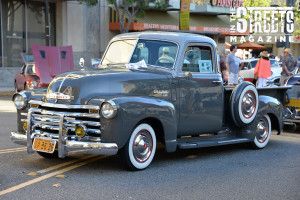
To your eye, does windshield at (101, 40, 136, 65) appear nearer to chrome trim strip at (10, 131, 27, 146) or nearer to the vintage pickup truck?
the vintage pickup truck

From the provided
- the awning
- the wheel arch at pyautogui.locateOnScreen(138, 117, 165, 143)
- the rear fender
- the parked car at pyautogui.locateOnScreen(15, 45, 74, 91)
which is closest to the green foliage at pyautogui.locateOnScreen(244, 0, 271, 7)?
the awning

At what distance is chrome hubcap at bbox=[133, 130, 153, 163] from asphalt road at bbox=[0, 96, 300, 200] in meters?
0.21

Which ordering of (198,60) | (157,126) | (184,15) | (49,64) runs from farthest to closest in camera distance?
(184,15) → (49,64) → (198,60) → (157,126)

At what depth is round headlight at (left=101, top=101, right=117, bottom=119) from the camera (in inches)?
242

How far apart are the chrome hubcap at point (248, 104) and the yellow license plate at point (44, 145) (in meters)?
3.51

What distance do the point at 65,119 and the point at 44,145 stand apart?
0.46 meters

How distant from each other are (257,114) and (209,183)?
2863mm

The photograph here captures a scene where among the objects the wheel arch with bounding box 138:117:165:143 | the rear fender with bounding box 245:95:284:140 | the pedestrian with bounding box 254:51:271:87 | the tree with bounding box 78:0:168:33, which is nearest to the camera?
the wheel arch with bounding box 138:117:165:143

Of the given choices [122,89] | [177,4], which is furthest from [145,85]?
[177,4]

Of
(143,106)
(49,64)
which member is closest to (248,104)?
(143,106)

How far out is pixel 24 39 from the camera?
27172 mm

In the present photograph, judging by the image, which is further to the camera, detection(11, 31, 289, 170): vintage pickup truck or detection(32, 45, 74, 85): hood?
detection(32, 45, 74, 85): hood

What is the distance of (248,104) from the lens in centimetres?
832

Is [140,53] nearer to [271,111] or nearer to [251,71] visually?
[271,111]
